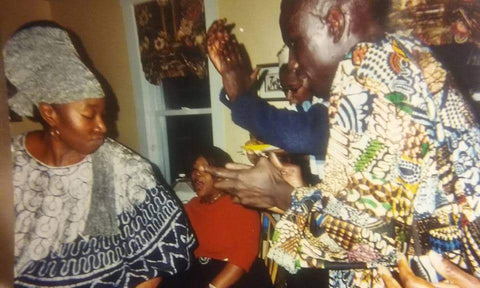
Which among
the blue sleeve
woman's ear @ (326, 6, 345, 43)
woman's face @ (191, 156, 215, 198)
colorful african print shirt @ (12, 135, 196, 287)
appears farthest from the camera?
woman's face @ (191, 156, 215, 198)

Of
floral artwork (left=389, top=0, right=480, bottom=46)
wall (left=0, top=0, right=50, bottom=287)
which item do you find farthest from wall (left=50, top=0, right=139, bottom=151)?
floral artwork (left=389, top=0, right=480, bottom=46)

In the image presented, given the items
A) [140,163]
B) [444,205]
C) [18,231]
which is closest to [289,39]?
[444,205]

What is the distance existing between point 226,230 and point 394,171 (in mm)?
808

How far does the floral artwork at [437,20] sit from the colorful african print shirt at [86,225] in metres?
0.84

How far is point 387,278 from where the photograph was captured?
66cm

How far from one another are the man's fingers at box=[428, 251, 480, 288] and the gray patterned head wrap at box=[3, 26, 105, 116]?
3.19ft

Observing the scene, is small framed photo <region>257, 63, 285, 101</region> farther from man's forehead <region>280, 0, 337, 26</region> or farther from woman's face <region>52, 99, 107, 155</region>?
woman's face <region>52, 99, 107, 155</region>

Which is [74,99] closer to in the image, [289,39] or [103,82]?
[103,82]

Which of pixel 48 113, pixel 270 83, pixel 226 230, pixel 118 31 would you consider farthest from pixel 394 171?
pixel 118 31

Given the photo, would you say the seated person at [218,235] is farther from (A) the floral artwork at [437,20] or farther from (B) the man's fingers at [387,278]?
(A) the floral artwork at [437,20]

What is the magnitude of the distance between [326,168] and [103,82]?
90 centimetres

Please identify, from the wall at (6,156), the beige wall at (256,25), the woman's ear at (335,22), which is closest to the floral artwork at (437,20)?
the woman's ear at (335,22)

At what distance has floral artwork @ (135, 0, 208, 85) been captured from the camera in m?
1.06

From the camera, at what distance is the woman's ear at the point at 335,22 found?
2.02 feet
